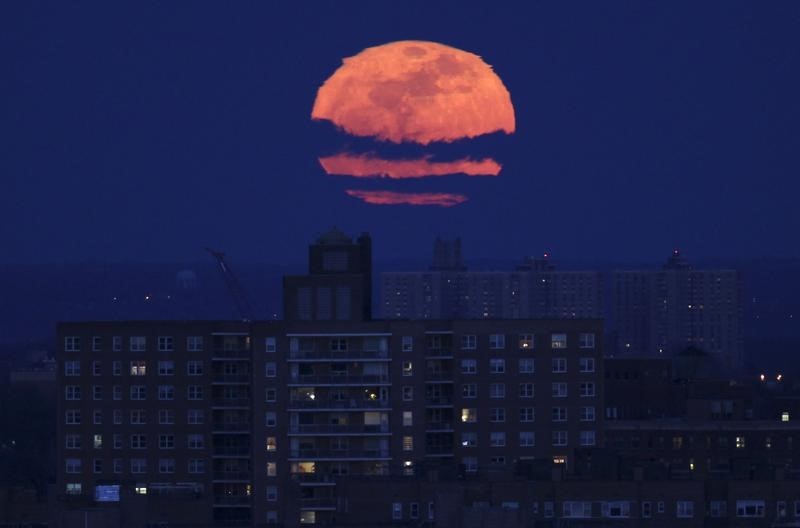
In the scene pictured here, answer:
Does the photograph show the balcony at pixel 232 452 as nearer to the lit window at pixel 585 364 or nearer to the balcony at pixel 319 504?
the balcony at pixel 319 504

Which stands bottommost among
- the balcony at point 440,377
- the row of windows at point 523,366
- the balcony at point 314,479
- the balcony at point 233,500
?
the balcony at point 233,500

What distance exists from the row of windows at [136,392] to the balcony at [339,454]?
19.5ft

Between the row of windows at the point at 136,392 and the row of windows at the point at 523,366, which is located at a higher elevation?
the row of windows at the point at 523,366

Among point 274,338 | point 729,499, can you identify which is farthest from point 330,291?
point 729,499

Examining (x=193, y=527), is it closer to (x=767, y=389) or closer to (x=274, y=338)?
(x=274, y=338)

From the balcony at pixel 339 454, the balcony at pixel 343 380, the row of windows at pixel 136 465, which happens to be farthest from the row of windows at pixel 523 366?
the row of windows at pixel 136 465

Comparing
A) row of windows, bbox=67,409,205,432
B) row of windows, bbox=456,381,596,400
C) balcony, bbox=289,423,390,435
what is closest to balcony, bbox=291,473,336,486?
balcony, bbox=289,423,390,435

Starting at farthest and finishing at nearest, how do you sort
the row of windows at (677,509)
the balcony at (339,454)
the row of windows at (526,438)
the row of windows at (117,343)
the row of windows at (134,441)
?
the row of windows at (117,343), the row of windows at (134,441), the row of windows at (526,438), the balcony at (339,454), the row of windows at (677,509)

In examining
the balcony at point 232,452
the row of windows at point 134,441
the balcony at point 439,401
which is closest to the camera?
the balcony at point 439,401

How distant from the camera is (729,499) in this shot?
92312mm

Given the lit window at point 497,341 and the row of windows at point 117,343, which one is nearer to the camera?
the lit window at point 497,341

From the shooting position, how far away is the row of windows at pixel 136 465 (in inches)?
4648

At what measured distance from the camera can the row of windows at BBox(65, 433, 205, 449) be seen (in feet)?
390

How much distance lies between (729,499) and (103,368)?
119 ft
